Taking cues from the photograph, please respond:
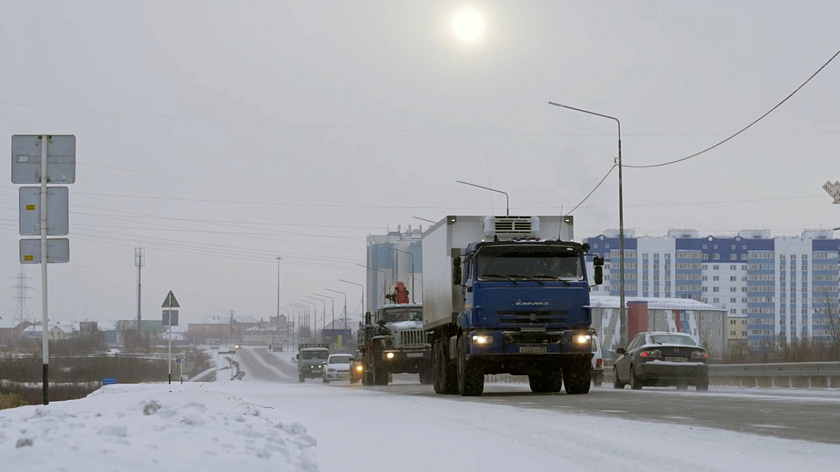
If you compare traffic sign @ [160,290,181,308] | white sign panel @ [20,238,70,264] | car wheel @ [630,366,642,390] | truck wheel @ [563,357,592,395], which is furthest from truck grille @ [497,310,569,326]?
traffic sign @ [160,290,181,308]

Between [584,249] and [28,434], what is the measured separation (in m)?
16.7

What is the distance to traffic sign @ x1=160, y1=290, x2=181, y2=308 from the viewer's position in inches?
1606

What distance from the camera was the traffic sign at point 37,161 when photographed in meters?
15.9

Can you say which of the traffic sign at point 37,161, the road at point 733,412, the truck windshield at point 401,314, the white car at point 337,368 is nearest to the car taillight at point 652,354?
the road at point 733,412

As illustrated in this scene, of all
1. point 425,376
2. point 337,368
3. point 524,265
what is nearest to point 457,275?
point 524,265

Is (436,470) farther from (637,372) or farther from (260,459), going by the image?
(637,372)

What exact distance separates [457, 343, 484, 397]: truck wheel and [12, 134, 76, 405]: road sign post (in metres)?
10.7

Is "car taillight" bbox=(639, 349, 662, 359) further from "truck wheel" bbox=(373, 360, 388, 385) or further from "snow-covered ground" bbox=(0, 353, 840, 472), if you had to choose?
"snow-covered ground" bbox=(0, 353, 840, 472)

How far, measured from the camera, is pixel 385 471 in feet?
29.0

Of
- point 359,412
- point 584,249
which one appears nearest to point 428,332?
point 584,249

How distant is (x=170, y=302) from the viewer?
40938 mm

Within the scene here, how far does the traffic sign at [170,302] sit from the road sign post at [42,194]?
2503cm

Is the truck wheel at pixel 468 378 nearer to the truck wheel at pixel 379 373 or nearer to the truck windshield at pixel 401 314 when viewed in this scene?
the truck windshield at pixel 401 314

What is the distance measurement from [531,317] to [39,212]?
423 inches
